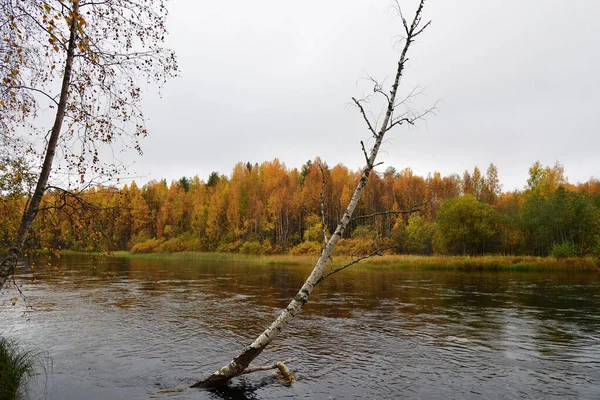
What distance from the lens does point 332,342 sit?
46.5ft

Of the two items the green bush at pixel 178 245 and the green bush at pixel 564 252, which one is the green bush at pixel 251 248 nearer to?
the green bush at pixel 178 245

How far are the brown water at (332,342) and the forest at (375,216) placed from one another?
9582 mm

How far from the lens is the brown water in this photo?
9.91m

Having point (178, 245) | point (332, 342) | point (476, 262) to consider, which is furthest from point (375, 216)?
point (332, 342)

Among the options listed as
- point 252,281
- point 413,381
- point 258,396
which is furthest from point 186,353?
point 252,281

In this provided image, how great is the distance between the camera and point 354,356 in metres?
12.5

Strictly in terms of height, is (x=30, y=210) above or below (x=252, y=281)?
above

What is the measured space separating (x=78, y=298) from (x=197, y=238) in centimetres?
6775

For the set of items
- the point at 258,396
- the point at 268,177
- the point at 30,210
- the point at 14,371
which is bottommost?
the point at 258,396

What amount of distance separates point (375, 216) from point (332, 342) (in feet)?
214

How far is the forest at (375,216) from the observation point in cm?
5500

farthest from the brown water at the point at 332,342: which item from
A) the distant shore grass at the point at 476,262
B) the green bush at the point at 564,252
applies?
the green bush at the point at 564,252

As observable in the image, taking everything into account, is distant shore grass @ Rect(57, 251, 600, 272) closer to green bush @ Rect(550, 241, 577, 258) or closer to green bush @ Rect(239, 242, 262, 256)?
green bush @ Rect(550, 241, 577, 258)

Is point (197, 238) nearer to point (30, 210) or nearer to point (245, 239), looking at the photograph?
point (245, 239)
